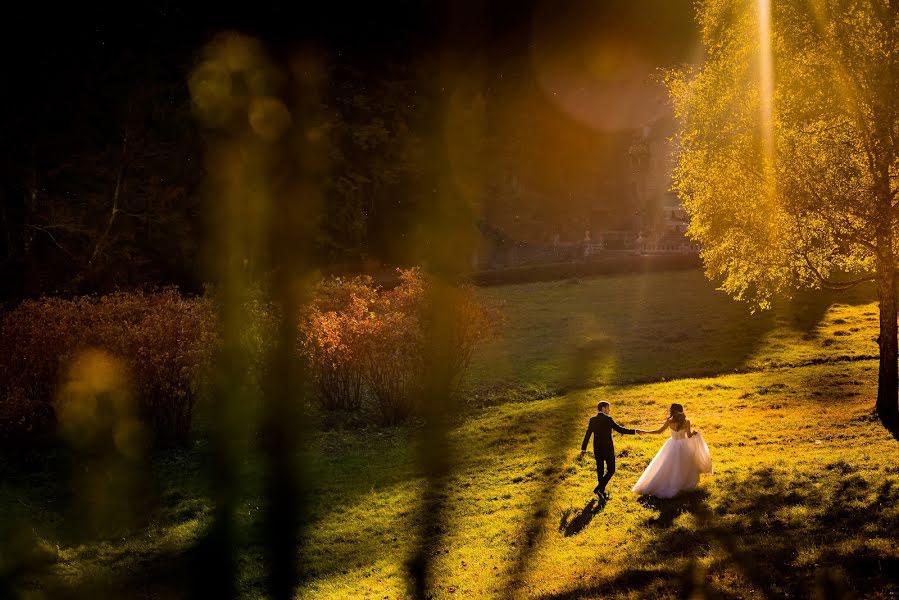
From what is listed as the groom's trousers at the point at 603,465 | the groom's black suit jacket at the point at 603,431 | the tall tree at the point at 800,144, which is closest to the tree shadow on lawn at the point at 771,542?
the groom's trousers at the point at 603,465

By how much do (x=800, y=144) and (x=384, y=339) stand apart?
12.1 metres

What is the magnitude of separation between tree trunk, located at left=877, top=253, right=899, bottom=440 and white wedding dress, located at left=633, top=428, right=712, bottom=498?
7.11 m

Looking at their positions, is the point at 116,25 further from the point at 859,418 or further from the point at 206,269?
the point at 859,418

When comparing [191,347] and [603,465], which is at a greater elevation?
[191,347]

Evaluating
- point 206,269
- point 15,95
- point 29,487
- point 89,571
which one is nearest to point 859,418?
point 89,571

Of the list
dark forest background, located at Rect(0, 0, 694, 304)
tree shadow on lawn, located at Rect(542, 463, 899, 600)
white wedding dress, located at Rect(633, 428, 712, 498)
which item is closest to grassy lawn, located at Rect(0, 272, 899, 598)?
tree shadow on lawn, located at Rect(542, 463, 899, 600)

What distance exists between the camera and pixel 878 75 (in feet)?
58.2

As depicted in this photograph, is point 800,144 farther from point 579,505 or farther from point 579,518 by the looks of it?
point 579,518

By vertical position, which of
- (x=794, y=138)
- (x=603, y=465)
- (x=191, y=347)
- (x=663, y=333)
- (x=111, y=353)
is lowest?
(x=663, y=333)

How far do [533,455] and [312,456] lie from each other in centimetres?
590

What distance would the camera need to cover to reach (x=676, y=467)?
48.4 feet

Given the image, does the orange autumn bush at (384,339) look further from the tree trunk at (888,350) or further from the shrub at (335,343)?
the tree trunk at (888,350)

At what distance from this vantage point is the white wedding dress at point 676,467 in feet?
48.2

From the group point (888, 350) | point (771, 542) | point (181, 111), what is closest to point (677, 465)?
point (771, 542)
